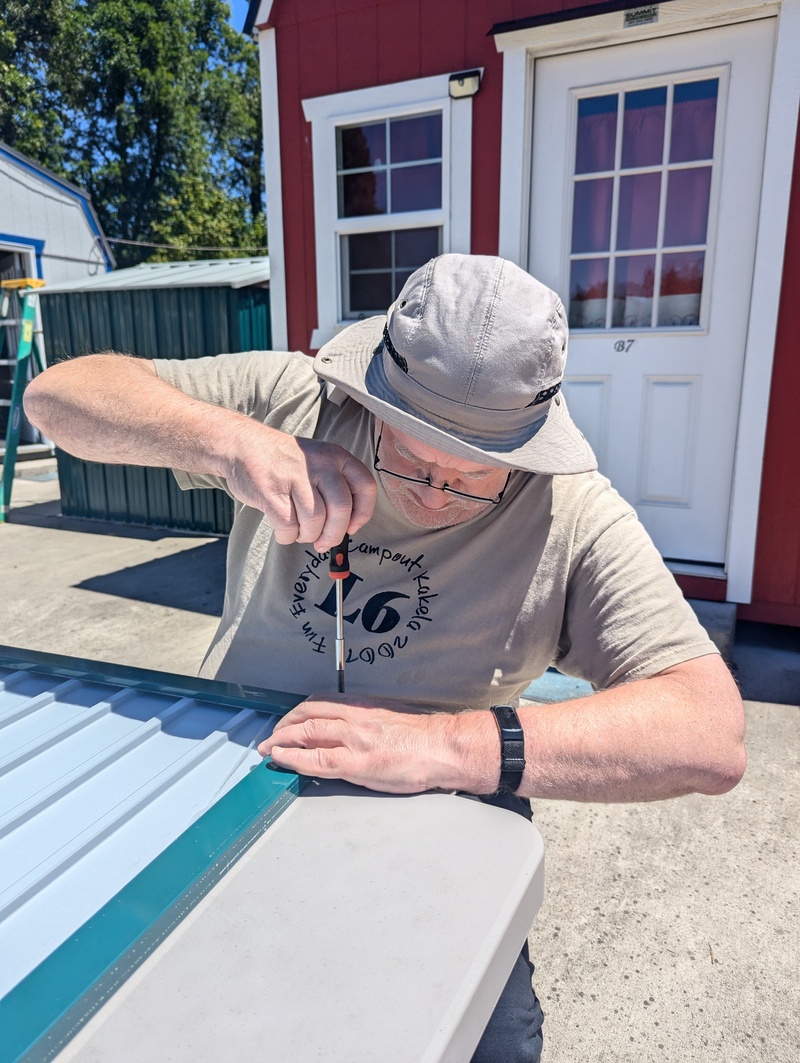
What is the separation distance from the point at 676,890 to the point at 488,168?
3.40m

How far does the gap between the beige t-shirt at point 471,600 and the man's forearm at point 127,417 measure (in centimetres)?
23

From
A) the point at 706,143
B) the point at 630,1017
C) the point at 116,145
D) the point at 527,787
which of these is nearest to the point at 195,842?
the point at 527,787

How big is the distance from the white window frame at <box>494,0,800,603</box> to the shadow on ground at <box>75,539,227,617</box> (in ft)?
8.39

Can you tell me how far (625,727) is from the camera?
3.91 feet

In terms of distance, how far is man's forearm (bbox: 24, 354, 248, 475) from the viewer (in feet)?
4.43

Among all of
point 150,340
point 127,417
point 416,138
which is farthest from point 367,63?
point 127,417

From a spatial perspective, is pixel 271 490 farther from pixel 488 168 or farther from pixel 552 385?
pixel 488 168

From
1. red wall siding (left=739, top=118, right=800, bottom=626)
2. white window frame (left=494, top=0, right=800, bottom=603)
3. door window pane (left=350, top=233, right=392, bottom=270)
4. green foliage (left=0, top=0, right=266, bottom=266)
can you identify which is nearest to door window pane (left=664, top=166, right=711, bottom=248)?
white window frame (left=494, top=0, right=800, bottom=603)

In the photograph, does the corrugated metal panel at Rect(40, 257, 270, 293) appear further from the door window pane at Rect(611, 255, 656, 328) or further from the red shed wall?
the door window pane at Rect(611, 255, 656, 328)

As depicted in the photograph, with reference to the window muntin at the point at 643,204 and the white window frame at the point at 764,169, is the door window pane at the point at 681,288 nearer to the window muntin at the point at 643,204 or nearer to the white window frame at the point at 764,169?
the window muntin at the point at 643,204

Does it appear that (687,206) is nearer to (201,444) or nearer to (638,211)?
(638,211)

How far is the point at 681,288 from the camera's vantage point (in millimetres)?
3738

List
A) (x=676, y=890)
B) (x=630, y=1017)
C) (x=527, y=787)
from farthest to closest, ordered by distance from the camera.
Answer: (x=676, y=890)
(x=630, y=1017)
(x=527, y=787)

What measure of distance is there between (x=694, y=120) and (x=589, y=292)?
2.87 feet
